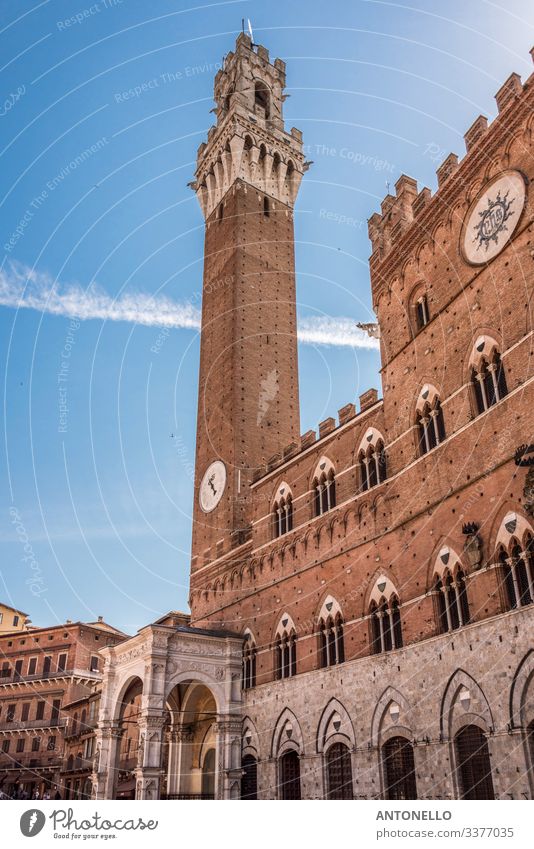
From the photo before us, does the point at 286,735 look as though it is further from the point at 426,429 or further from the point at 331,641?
the point at 426,429

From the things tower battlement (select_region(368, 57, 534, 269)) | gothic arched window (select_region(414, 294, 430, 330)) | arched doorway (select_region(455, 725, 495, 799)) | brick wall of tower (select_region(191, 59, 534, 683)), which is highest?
tower battlement (select_region(368, 57, 534, 269))

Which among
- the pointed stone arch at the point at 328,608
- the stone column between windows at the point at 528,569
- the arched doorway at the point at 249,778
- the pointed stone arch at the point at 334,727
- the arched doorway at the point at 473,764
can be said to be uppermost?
the pointed stone arch at the point at 328,608

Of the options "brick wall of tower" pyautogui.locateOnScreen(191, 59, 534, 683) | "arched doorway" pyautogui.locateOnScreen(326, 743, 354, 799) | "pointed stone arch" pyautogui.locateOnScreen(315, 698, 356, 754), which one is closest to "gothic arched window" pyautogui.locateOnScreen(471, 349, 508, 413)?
"brick wall of tower" pyautogui.locateOnScreen(191, 59, 534, 683)

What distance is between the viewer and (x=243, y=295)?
34938 millimetres

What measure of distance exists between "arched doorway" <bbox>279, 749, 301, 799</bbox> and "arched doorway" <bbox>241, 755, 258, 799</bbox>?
142 cm

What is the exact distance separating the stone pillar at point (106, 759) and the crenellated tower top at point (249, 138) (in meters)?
28.2

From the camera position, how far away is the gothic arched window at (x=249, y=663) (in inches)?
982

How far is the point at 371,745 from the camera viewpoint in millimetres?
18266

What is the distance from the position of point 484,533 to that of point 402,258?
10.3 metres

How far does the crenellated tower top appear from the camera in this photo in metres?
39.0

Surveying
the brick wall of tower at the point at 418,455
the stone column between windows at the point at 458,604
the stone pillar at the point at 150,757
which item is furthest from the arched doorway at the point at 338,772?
the stone column between windows at the point at 458,604

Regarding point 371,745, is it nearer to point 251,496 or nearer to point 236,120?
point 251,496

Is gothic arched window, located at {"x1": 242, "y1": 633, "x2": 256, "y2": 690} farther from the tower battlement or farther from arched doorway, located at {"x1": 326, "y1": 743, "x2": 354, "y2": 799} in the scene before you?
the tower battlement

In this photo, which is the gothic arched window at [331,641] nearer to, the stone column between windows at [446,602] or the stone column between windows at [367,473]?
the stone column between windows at [367,473]
